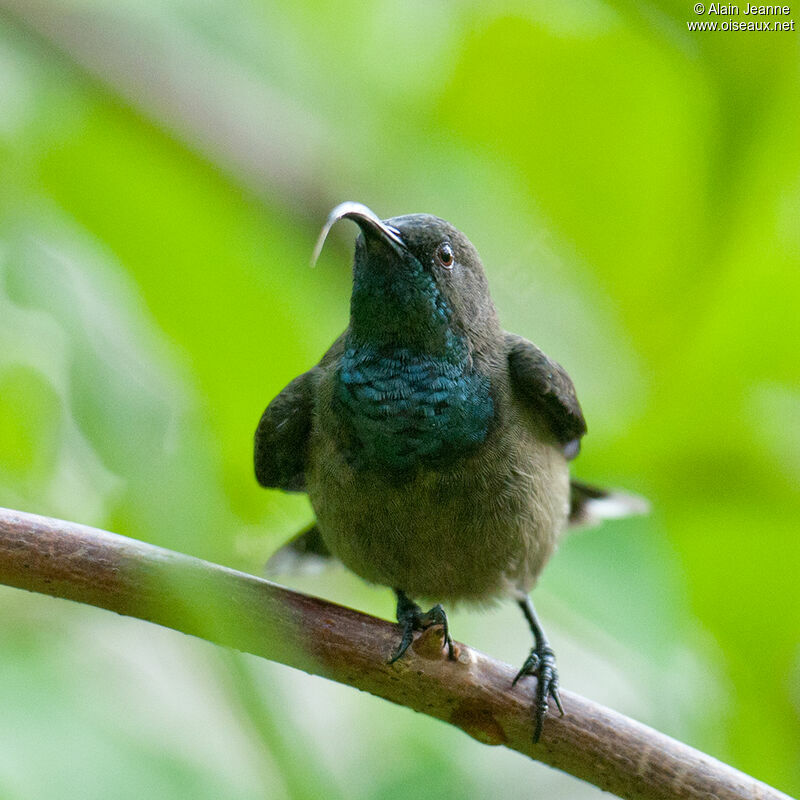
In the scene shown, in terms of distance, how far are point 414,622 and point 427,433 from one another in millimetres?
607

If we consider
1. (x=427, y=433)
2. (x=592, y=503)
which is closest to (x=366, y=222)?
(x=427, y=433)

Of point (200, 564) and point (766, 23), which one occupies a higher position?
point (766, 23)

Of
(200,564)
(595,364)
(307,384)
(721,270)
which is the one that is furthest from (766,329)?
(200,564)

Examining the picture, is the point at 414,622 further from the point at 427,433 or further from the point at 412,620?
the point at 427,433

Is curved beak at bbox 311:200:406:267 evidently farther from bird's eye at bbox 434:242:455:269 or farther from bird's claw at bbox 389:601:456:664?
bird's claw at bbox 389:601:456:664

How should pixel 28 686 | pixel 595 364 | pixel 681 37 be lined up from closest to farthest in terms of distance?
pixel 681 37 < pixel 28 686 < pixel 595 364

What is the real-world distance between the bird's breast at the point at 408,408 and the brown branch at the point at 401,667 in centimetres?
60

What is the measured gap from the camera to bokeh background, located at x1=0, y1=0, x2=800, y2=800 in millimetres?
2377

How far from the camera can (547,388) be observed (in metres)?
3.68

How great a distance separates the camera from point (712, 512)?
3.47 metres

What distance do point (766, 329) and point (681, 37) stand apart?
49.7 inches

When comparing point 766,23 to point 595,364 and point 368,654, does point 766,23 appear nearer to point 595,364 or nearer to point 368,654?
point 595,364

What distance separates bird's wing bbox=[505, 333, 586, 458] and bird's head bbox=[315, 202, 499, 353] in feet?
0.61

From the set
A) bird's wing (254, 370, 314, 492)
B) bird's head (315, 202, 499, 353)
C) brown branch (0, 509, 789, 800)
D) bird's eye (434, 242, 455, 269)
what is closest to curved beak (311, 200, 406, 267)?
bird's head (315, 202, 499, 353)
